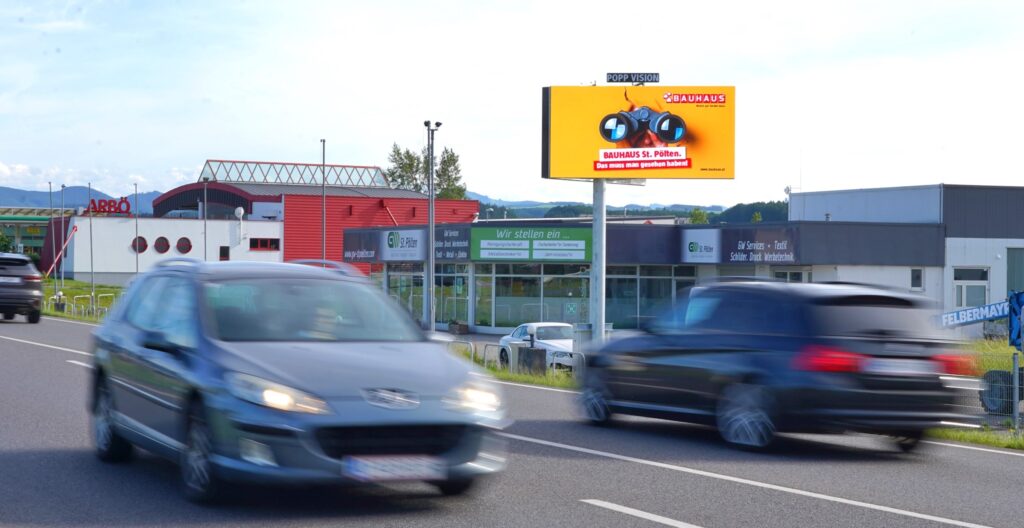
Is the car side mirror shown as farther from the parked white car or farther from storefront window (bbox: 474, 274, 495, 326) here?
storefront window (bbox: 474, 274, 495, 326)

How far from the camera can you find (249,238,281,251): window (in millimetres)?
82375

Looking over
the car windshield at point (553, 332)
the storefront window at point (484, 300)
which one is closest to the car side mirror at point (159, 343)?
the car windshield at point (553, 332)

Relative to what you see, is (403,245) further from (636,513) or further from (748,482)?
(636,513)

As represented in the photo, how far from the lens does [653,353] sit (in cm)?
1297

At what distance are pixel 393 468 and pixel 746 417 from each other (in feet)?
16.9

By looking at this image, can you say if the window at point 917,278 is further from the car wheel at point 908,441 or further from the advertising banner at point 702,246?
the car wheel at point 908,441

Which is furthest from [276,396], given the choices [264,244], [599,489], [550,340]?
[264,244]

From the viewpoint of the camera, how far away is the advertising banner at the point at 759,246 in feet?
147

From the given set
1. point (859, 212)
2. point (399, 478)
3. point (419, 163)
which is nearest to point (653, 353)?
point (399, 478)

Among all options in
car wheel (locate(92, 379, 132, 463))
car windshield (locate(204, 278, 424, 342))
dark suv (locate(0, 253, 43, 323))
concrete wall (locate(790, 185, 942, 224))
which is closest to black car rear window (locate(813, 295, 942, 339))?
car windshield (locate(204, 278, 424, 342))

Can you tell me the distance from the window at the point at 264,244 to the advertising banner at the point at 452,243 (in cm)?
3272

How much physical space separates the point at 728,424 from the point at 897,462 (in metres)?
1.59

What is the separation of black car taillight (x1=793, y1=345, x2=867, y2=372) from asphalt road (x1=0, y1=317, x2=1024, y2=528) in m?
0.85

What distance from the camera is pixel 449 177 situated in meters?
140
